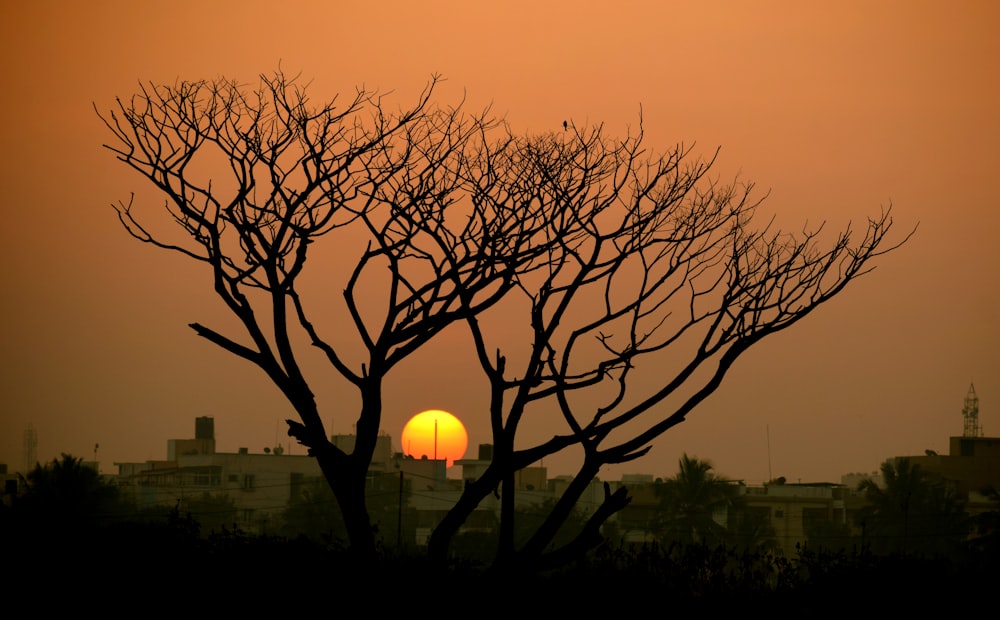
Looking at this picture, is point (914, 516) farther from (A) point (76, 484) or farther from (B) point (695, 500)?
(A) point (76, 484)

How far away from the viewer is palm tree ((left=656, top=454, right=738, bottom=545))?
6181 cm

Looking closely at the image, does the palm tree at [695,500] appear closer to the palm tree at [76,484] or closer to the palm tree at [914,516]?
the palm tree at [914,516]

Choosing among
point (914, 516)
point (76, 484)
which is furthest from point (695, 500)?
point (76, 484)

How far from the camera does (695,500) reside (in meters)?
63.3

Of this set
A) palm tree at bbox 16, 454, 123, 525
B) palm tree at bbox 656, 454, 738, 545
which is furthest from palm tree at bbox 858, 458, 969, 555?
palm tree at bbox 16, 454, 123, 525

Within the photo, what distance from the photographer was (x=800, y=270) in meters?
12.5

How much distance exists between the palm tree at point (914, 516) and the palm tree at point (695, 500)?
649cm

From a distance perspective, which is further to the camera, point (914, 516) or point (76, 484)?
point (914, 516)

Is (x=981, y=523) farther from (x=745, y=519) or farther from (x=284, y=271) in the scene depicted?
(x=284, y=271)

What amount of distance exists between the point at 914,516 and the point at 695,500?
10.4 m

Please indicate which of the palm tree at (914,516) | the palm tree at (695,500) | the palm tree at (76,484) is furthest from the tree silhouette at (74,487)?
the palm tree at (914,516)

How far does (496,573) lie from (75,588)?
3.35 m

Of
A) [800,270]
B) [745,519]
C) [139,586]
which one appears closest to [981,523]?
[745,519]

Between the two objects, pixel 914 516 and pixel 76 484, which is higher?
pixel 76 484
